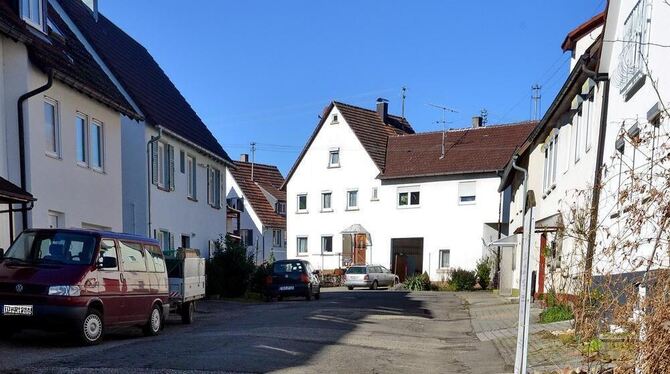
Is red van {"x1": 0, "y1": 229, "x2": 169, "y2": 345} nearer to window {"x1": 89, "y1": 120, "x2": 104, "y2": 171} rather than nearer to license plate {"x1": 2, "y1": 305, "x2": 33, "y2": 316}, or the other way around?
license plate {"x1": 2, "y1": 305, "x2": 33, "y2": 316}

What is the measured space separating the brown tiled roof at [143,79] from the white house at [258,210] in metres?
21.0

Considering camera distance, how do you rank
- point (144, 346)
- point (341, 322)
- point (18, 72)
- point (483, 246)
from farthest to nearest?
point (483, 246) < point (341, 322) < point (18, 72) < point (144, 346)

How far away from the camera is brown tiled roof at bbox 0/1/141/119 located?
13724 mm

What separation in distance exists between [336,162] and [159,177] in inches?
934

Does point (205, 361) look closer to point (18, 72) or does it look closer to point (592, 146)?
point (18, 72)

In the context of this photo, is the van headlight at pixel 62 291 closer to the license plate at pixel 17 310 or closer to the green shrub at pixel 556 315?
the license plate at pixel 17 310

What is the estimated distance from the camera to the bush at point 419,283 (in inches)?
1486

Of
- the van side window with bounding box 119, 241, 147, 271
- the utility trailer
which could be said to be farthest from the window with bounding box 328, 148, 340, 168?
the van side window with bounding box 119, 241, 147, 271

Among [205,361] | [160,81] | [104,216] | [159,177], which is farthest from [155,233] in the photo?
[205,361]

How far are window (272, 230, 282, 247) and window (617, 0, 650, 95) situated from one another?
42.9m

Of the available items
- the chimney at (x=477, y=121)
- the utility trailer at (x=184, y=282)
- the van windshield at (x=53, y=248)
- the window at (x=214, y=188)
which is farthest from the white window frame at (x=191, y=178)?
the chimney at (x=477, y=121)

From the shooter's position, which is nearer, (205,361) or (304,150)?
(205,361)

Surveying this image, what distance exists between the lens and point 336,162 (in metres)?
45.5

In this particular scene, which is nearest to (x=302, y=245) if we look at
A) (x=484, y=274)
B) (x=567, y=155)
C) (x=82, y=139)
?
(x=484, y=274)
